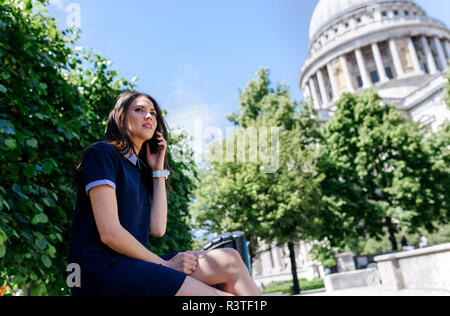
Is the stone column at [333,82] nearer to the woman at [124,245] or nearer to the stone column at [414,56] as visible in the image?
the stone column at [414,56]

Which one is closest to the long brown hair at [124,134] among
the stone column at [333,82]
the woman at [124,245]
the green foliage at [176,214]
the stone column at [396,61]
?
the woman at [124,245]

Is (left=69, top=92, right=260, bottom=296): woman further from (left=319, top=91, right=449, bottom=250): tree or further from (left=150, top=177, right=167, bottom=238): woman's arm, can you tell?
(left=319, top=91, right=449, bottom=250): tree

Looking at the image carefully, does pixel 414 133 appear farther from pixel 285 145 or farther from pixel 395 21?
pixel 395 21

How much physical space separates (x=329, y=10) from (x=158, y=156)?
85635 mm

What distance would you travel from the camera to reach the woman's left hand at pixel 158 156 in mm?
2510

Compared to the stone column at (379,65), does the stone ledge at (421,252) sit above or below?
below

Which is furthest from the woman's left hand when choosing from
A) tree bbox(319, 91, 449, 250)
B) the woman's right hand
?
tree bbox(319, 91, 449, 250)

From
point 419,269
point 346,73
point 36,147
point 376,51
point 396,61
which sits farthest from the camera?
point 346,73

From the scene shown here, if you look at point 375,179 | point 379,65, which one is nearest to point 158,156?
point 375,179

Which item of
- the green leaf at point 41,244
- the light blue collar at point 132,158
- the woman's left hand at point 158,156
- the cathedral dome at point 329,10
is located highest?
the cathedral dome at point 329,10

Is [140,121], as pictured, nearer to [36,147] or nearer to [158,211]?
[158,211]

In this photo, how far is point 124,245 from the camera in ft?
5.56

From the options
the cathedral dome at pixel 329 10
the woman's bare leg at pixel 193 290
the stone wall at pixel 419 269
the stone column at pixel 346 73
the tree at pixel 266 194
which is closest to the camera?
the woman's bare leg at pixel 193 290
